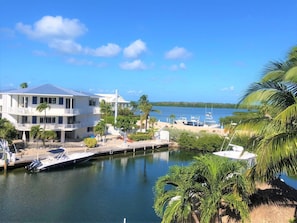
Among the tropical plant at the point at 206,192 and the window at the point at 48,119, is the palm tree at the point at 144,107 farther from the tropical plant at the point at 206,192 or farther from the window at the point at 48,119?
the tropical plant at the point at 206,192

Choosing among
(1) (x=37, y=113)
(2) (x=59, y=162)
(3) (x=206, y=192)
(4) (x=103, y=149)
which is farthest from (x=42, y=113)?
(3) (x=206, y=192)

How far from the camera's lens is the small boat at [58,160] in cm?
2876

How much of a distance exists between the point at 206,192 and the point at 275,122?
3.24 m

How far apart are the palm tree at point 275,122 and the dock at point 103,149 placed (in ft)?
84.4

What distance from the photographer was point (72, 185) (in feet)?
83.7

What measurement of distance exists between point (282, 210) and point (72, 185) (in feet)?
62.5

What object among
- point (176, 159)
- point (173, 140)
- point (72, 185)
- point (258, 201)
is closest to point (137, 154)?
point (176, 159)

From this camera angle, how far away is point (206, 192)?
30.8ft

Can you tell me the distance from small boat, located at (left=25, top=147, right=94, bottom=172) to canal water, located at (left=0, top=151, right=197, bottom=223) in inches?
32.1

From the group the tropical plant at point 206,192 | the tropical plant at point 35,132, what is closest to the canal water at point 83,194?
the tropical plant at point 35,132

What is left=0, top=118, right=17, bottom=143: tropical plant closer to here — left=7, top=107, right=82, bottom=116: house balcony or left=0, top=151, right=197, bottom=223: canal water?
left=0, top=151, right=197, bottom=223: canal water

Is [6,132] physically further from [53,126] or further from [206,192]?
[206,192]

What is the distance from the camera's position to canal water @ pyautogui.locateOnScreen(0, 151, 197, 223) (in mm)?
18234

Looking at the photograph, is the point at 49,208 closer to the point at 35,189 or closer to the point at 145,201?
the point at 35,189
